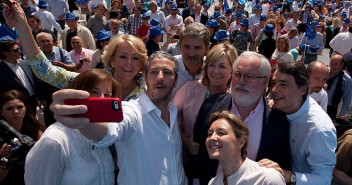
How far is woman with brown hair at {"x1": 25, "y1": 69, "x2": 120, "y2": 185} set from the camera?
1.92 m

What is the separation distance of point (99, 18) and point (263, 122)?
6820 millimetres

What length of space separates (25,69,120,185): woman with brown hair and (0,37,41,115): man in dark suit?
2.16m

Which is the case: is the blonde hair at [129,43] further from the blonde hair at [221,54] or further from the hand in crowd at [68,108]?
the hand in crowd at [68,108]

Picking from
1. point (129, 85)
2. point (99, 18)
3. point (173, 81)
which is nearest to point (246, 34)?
point (99, 18)

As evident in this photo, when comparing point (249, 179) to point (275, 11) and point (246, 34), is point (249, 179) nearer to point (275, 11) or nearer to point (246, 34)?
point (246, 34)

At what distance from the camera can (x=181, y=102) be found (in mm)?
2861

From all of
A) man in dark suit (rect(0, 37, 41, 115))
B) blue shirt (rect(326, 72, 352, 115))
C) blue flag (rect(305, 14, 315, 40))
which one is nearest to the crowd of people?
man in dark suit (rect(0, 37, 41, 115))


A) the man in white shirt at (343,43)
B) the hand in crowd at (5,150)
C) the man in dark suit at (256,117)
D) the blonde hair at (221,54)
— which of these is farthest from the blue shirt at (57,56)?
the man in white shirt at (343,43)

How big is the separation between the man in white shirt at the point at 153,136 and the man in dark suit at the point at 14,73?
7.17 feet

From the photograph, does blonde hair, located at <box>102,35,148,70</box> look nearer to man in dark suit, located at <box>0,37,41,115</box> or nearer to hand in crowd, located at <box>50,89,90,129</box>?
man in dark suit, located at <box>0,37,41,115</box>

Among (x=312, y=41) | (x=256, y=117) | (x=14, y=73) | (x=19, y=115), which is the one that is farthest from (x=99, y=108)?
(x=312, y=41)

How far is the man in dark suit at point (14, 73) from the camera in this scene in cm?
405

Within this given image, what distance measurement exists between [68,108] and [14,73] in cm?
308

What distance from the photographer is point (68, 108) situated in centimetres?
138
